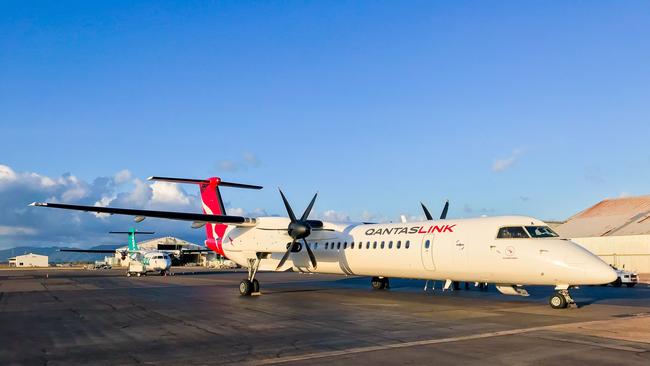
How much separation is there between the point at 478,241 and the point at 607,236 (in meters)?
34.5

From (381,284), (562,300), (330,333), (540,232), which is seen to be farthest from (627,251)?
(330,333)

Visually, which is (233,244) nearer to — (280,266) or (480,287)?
(280,266)

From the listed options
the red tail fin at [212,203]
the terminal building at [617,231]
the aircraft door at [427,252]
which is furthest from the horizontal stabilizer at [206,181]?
the terminal building at [617,231]

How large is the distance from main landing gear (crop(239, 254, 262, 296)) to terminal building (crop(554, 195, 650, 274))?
32.1 metres

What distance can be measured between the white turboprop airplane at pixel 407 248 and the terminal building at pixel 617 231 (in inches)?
1081

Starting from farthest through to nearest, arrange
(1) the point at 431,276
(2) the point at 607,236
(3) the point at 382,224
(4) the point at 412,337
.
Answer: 1. (2) the point at 607,236
2. (3) the point at 382,224
3. (1) the point at 431,276
4. (4) the point at 412,337

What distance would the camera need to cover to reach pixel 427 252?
1941 centimetres

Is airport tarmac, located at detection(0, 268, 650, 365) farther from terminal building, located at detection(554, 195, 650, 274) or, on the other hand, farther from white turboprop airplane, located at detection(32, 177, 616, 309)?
terminal building, located at detection(554, 195, 650, 274)

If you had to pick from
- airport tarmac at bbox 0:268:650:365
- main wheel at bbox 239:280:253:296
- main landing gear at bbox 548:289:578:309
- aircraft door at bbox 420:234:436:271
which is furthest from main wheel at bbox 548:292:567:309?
main wheel at bbox 239:280:253:296

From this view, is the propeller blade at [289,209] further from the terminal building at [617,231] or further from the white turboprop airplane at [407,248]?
the terminal building at [617,231]

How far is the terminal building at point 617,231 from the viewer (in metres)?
43.0

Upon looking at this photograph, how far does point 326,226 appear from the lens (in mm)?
25188

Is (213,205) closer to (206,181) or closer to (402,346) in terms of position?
(206,181)

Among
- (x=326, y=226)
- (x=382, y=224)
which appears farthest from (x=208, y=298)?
(x=382, y=224)
